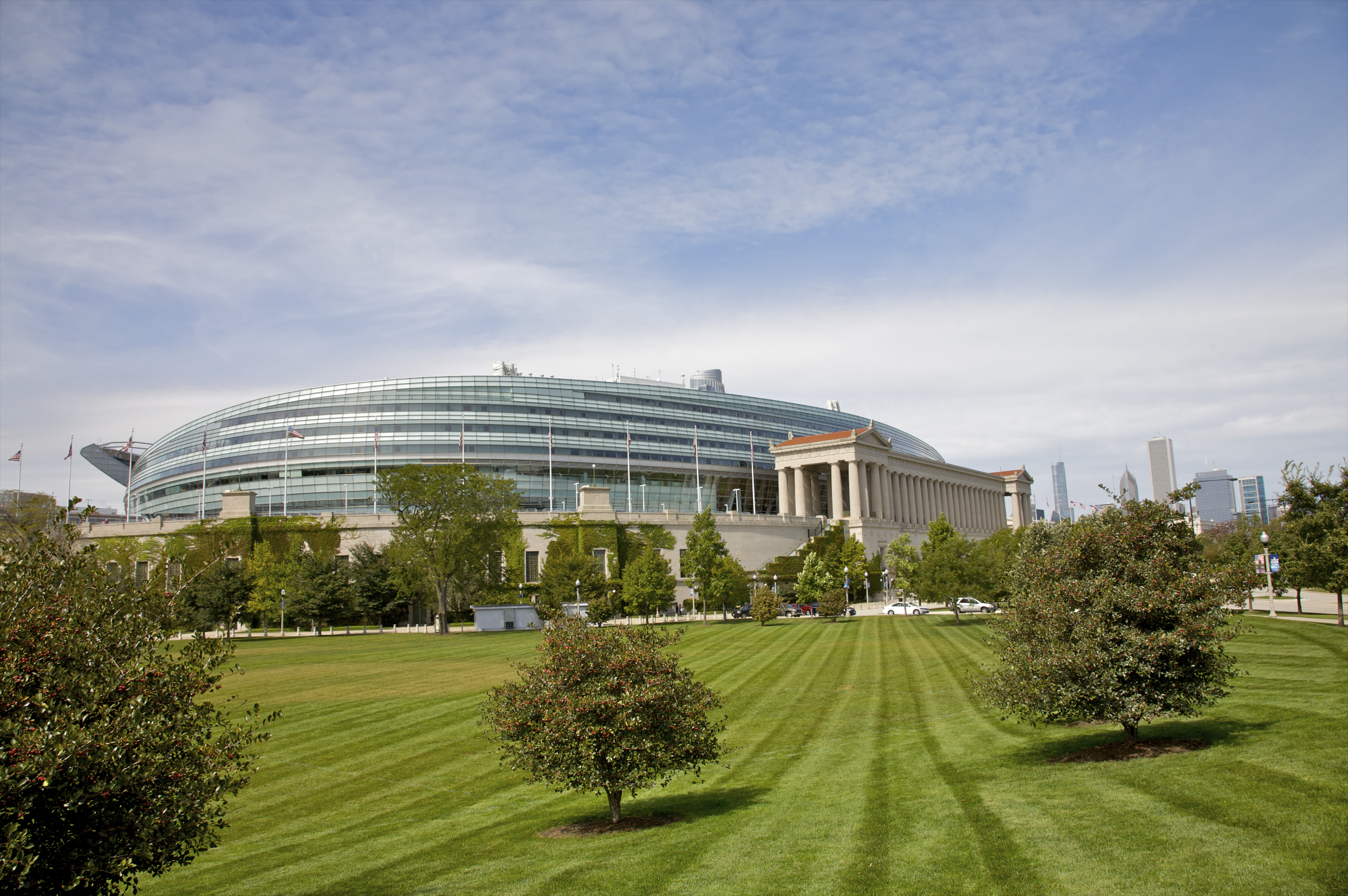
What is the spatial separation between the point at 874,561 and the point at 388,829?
95257mm

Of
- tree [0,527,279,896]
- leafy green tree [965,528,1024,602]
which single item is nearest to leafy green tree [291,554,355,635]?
leafy green tree [965,528,1024,602]

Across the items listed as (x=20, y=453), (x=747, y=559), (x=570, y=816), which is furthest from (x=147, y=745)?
(x=747, y=559)

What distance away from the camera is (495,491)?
83.2 metres

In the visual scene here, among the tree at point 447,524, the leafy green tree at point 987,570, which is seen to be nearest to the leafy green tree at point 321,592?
the tree at point 447,524

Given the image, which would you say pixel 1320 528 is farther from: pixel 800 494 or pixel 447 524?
pixel 800 494

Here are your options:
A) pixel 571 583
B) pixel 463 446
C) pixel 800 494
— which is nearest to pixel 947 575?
pixel 571 583

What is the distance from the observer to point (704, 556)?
3155 inches

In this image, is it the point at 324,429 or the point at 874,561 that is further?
the point at 324,429

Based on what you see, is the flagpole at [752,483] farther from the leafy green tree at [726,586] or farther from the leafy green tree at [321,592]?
the leafy green tree at [321,592]

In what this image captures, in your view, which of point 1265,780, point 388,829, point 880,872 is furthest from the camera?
point 388,829

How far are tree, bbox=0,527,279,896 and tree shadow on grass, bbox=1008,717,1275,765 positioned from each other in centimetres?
1692

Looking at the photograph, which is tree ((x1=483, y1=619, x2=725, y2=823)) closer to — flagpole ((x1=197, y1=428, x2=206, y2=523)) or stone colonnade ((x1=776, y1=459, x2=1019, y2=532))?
flagpole ((x1=197, y1=428, x2=206, y2=523))

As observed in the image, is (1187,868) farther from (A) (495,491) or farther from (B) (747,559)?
(B) (747,559)

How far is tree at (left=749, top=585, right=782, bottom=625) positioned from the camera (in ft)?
242
